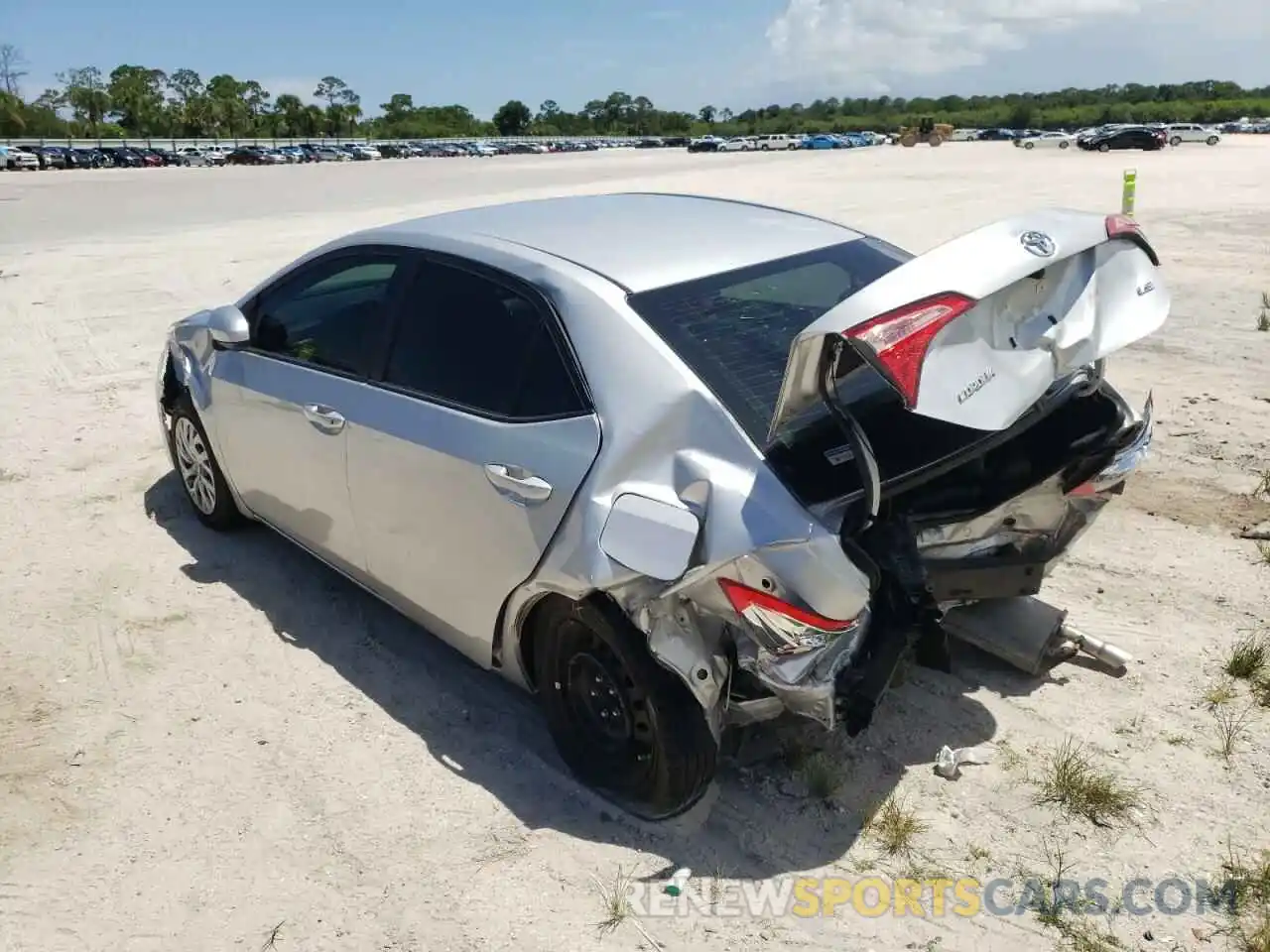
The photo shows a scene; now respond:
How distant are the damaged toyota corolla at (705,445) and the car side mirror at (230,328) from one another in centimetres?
66

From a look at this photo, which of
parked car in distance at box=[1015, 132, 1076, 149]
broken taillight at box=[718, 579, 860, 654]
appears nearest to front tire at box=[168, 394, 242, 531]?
broken taillight at box=[718, 579, 860, 654]

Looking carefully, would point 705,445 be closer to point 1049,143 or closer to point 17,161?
point 17,161

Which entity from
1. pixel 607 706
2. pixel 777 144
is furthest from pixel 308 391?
pixel 777 144

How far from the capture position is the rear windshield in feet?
9.77

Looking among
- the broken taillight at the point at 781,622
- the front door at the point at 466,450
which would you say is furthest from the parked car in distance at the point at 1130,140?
the broken taillight at the point at 781,622

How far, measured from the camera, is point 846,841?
3111 millimetres

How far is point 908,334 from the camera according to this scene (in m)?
2.47

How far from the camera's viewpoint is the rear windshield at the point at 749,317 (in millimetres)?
2979

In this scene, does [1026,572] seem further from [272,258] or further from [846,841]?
[272,258]

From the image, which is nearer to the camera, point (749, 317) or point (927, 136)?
point (749, 317)

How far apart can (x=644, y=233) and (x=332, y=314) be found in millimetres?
1418

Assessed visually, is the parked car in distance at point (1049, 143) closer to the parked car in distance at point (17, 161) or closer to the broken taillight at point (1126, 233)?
the parked car in distance at point (17, 161)

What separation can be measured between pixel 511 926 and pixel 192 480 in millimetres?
3414

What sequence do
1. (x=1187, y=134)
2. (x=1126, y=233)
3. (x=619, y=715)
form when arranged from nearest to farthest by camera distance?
(x=1126, y=233)
(x=619, y=715)
(x=1187, y=134)
